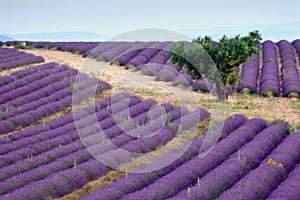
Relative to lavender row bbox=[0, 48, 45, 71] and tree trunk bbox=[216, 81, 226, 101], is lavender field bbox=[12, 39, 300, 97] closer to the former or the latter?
tree trunk bbox=[216, 81, 226, 101]

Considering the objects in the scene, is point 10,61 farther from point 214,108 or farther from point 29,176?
point 29,176

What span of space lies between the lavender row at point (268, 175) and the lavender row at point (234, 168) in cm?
31

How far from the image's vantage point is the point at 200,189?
820 centimetres

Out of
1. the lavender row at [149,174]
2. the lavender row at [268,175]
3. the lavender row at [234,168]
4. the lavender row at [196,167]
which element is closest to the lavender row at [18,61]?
the lavender row at [149,174]

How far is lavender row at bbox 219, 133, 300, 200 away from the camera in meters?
8.03

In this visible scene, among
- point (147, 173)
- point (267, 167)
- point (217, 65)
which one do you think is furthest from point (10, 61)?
point (267, 167)

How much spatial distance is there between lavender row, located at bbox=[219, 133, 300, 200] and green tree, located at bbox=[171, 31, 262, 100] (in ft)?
23.1

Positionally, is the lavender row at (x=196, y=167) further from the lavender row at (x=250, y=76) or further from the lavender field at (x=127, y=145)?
the lavender row at (x=250, y=76)

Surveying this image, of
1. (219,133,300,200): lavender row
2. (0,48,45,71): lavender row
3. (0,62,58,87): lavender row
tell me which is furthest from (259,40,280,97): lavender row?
(0,48,45,71): lavender row

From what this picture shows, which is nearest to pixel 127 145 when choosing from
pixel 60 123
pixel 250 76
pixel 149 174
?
pixel 149 174

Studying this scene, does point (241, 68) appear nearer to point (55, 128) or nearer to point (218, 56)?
point (218, 56)

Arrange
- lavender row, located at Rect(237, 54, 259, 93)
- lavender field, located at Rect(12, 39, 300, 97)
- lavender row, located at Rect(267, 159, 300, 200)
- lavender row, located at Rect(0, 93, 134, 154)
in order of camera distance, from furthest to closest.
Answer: lavender row, located at Rect(237, 54, 259, 93) → lavender field, located at Rect(12, 39, 300, 97) → lavender row, located at Rect(0, 93, 134, 154) → lavender row, located at Rect(267, 159, 300, 200)

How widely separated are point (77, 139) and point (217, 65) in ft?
28.1

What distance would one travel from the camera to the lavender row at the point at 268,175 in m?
8.03
